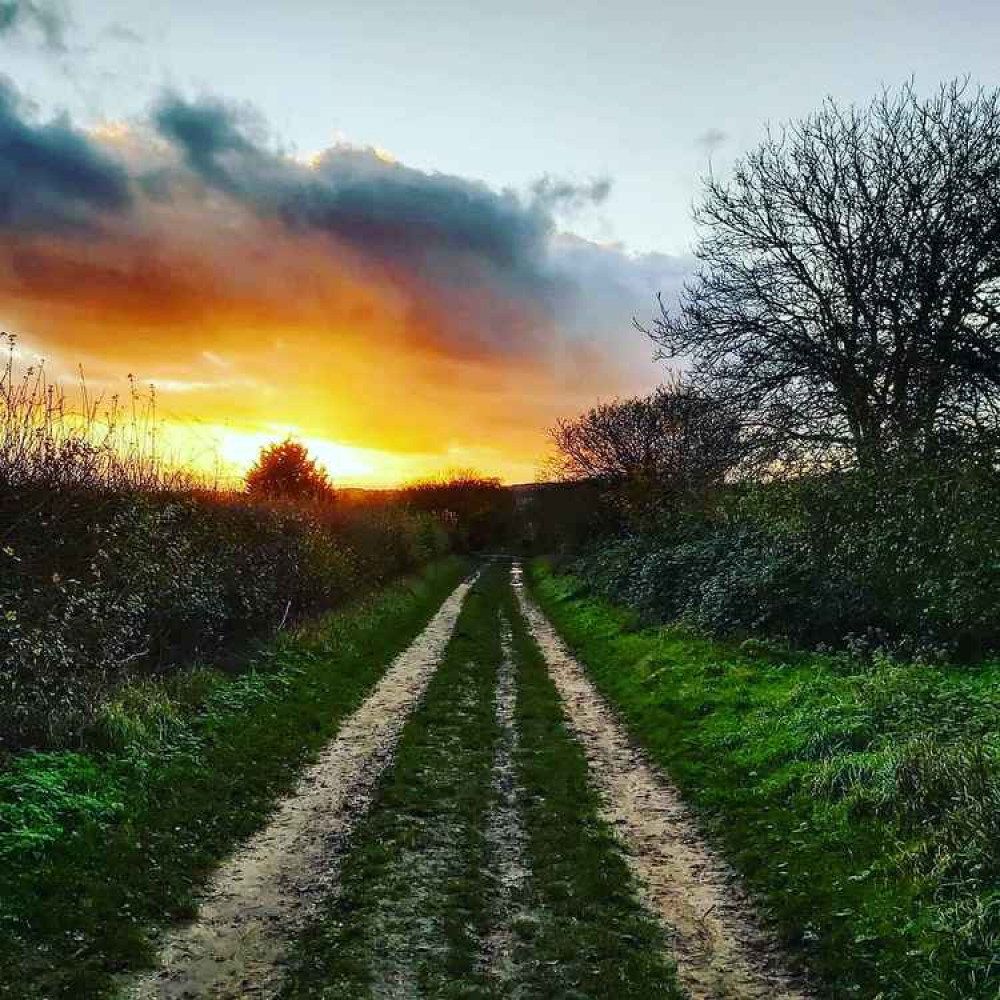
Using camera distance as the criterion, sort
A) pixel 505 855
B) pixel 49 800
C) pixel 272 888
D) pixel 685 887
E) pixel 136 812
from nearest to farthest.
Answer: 1. pixel 272 888
2. pixel 685 887
3. pixel 505 855
4. pixel 49 800
5. pixel 136 812

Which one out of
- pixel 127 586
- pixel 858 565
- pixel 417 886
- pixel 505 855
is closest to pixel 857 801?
pixel 505 855

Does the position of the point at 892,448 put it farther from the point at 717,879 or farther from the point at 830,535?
the point at 717,879

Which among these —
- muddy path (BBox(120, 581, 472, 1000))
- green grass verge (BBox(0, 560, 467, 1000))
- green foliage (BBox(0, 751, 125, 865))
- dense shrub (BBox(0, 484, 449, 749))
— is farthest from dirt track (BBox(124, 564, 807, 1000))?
dense shrub (BBox(0, 484, 449, 749))

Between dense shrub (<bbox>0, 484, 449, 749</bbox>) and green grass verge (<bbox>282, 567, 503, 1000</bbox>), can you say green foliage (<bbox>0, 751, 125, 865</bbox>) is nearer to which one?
dense shrub (<bbox>0, 484, 449, 749</bbox>)

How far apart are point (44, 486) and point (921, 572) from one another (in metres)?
13.1

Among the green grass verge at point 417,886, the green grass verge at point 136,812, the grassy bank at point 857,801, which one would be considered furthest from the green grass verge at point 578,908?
the green grass verge at point 136,812

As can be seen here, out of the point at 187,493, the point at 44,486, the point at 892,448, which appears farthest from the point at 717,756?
the point at 187,493

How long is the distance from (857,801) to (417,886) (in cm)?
418

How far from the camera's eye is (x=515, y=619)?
25828mm

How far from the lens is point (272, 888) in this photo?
21.3 ft

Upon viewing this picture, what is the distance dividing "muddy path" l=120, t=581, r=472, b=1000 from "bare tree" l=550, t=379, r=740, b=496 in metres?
12.0

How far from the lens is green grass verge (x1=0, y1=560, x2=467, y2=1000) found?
5422mm

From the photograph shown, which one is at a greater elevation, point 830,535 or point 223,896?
point 830,535

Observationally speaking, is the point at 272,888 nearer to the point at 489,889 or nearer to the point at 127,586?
the point at 489,889
